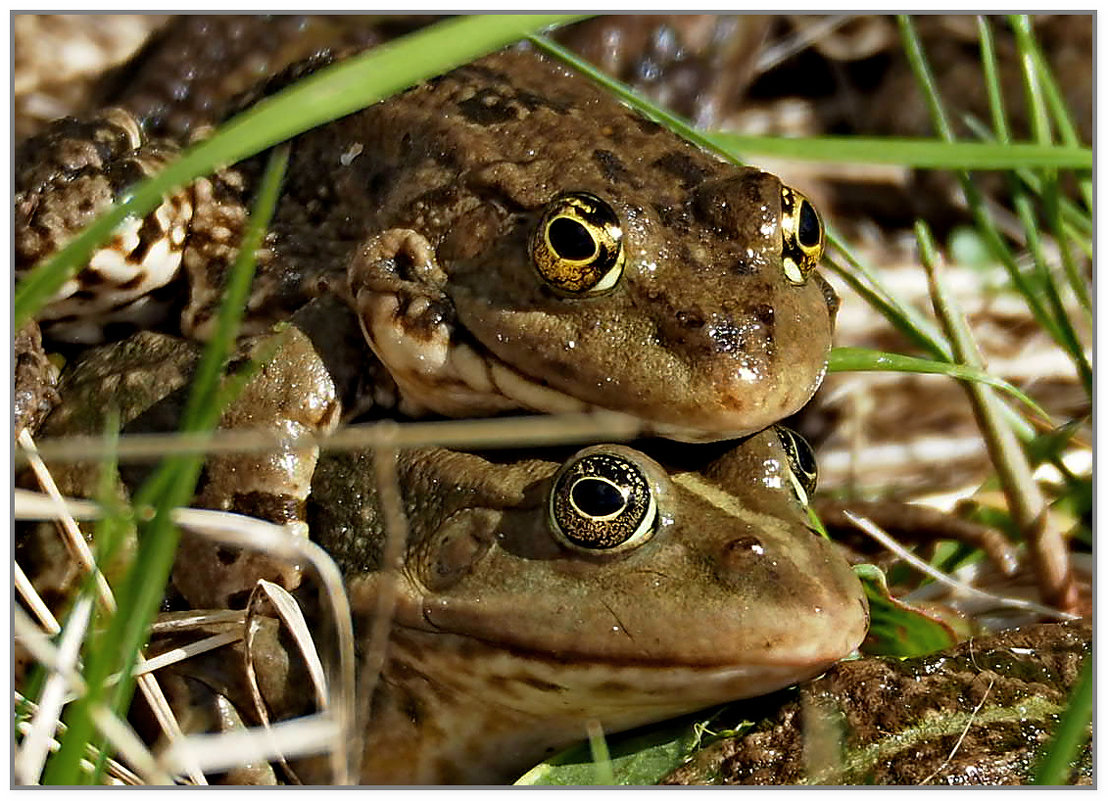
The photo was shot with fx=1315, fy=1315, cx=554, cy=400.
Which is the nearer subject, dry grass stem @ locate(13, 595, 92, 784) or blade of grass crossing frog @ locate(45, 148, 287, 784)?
blade of grass crossing frog @ locate(45, 148, 287, 784)

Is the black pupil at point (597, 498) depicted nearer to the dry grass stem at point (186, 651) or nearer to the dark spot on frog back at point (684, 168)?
the dark spot on frog back at point (684, 168)

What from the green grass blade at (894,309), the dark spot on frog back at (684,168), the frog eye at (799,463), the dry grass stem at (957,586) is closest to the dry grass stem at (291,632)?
the frog eye at (799,463)

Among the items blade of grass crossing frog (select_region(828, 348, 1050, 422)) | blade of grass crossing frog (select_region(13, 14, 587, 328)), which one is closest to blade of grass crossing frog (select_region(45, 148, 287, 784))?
blade of grass crossing frog (select_region(13, 14, 587, 328))

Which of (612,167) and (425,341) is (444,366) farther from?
(612,167)

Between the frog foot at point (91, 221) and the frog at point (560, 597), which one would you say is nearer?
the frog at point (560, 597)

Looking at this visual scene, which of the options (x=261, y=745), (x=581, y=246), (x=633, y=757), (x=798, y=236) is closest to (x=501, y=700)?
(x=633, y=757)

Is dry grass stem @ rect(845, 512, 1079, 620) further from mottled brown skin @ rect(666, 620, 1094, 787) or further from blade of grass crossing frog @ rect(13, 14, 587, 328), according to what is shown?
blade of grass crossing frog @ rect(13, 14, 587, 328)
